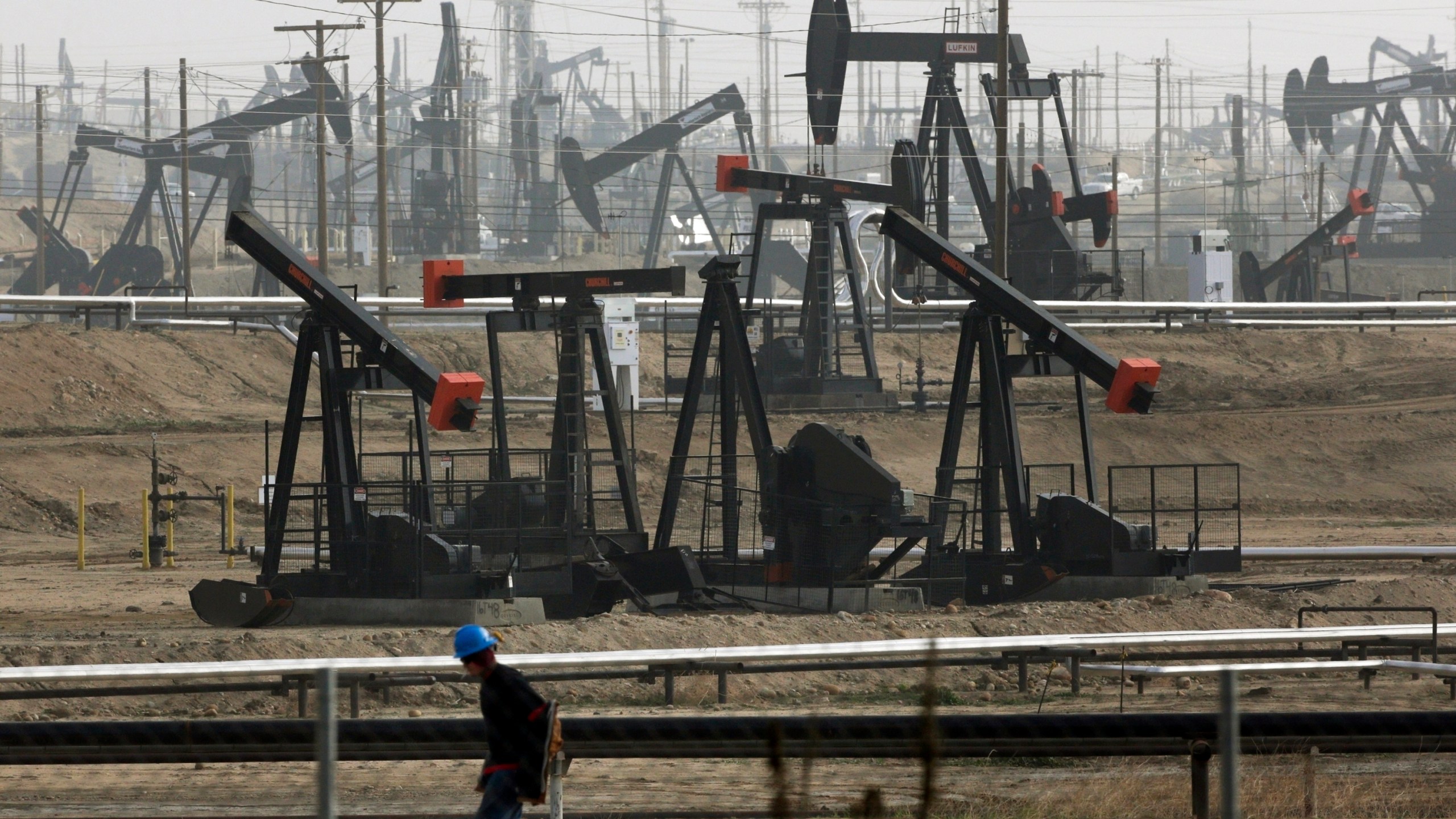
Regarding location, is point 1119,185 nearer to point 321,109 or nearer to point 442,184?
point 442,184

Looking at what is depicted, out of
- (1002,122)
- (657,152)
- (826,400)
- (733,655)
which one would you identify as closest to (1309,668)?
(733,655)

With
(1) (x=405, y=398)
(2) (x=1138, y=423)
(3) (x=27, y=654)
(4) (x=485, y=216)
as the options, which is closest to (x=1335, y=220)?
(2) (x=1138, y=423)

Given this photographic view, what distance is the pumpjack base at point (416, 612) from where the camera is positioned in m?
15.1

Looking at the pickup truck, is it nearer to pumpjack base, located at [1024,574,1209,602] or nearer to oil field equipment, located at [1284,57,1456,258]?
oil field equipment, located at [1284,57,1456,258]

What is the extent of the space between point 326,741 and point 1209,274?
140 ft

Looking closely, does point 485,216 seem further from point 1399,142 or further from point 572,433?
point 1399,142

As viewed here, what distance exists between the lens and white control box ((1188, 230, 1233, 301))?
147 feet

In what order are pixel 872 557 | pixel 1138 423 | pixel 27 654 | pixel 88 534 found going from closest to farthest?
1. pixel 27 654
2. pixel 872 557
3. pixel 88 534
4. pixel 1138 423

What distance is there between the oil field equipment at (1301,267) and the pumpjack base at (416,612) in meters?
34.0

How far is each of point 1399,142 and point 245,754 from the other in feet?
650

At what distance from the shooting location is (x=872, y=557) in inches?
754

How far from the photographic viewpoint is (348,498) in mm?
15859

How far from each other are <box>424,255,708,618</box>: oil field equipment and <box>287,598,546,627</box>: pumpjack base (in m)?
0.27

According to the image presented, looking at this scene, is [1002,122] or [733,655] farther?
[1002,122]
